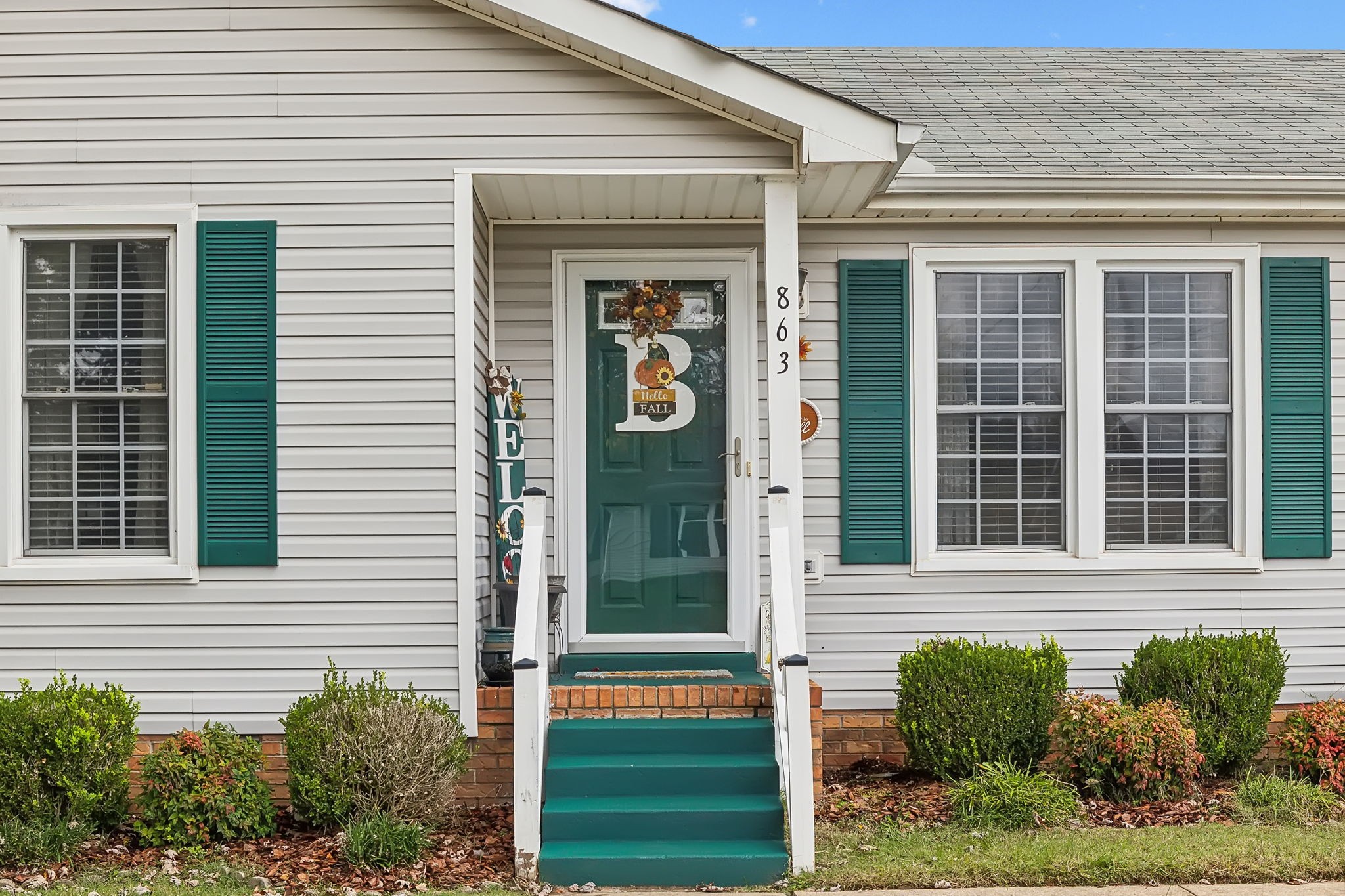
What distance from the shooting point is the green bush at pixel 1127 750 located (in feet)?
19.1

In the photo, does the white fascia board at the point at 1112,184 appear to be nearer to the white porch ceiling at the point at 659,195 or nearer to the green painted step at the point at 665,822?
the white porch ceiling at the point at 659,195

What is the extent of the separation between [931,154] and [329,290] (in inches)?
133

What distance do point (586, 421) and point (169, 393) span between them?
2151mm

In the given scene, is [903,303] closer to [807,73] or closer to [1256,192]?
[1256,192]

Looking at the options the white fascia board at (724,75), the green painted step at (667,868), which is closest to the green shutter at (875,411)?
the white fascia board at (724,75)

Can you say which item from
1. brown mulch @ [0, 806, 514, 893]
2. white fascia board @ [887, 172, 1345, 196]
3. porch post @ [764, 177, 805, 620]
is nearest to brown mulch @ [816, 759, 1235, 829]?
porch post @ [764, 177, 805, 620]

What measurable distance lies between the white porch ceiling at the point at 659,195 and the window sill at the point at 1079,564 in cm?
197

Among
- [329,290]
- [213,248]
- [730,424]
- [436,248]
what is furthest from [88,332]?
[730,424]

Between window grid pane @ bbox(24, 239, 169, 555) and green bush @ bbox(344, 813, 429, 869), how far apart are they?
1834 millimetres

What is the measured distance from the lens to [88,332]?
593 centimetres

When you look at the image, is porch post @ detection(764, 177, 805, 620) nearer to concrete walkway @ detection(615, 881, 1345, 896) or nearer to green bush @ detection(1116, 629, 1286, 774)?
concrete walkway @ detection(615, 881, 1345, 896)

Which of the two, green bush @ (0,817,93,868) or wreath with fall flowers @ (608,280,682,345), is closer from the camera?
green bush @ (0,817,93,868)

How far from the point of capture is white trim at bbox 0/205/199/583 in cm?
581

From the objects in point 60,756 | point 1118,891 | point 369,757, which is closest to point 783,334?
point 369,757
